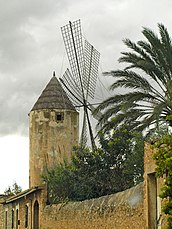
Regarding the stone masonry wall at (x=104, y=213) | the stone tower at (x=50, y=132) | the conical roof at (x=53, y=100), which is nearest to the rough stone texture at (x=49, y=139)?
the stone tower at (x=50, y=132)

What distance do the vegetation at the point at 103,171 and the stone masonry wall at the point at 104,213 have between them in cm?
159

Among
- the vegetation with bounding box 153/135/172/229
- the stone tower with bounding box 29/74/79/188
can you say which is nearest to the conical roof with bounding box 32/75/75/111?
the stone tower with bounding box 29/74/79/188

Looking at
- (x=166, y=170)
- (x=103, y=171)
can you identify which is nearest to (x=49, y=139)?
(x=103, y=171)

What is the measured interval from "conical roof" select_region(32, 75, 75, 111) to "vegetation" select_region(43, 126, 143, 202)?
12473 millimetres

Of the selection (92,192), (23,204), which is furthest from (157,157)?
(23,204)

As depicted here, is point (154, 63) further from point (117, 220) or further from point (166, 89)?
point (117, 220)

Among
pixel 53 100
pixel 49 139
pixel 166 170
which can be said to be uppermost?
pixel 53 100

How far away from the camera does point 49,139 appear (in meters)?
44.0

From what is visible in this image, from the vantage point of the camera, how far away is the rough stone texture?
43.8m

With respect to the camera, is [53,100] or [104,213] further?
[53,100]

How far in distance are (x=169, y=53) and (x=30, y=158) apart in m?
22.8

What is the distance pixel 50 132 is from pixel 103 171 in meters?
13.6

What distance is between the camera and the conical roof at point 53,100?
44.5m

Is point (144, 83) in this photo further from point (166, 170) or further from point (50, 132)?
point (50, 132)
